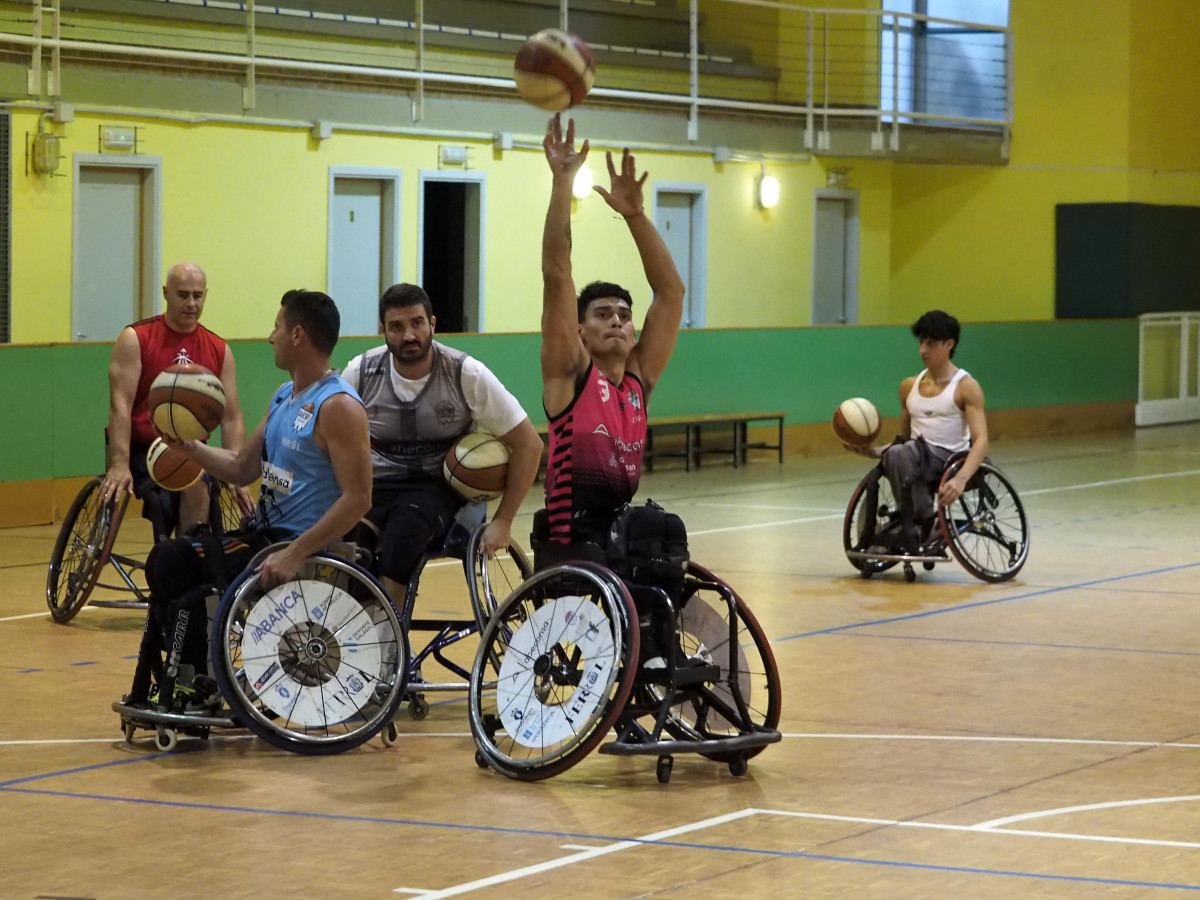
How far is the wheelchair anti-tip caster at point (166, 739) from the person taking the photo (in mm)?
7234

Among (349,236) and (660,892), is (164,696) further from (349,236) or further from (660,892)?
(349,236)

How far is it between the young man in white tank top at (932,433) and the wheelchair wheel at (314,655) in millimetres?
5713

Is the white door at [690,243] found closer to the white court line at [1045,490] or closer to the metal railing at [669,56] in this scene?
the metal railing at [669,56]

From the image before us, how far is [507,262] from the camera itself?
21.6 m

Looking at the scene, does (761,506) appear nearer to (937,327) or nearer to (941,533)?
(941,533)

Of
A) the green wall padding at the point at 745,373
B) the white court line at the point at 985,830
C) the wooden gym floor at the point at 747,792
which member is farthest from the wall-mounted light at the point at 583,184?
the white court line at the point at 985,830

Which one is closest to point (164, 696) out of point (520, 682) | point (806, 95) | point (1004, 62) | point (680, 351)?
point (520, 682)

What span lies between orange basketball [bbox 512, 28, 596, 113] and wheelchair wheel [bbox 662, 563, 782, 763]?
1.94m

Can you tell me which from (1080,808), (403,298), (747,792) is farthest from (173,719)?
(1080,808)

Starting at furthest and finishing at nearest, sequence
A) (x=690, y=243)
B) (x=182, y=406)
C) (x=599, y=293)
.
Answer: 1. (x=690, y=243)
2. (x=182, y=406)
3. (x=599, y=293)

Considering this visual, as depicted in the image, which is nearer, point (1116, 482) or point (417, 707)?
point (417, 707)

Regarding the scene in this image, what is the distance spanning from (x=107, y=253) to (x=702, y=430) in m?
6.26

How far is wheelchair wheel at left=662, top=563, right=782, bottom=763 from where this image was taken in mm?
6957

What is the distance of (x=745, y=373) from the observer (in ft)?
71.2
